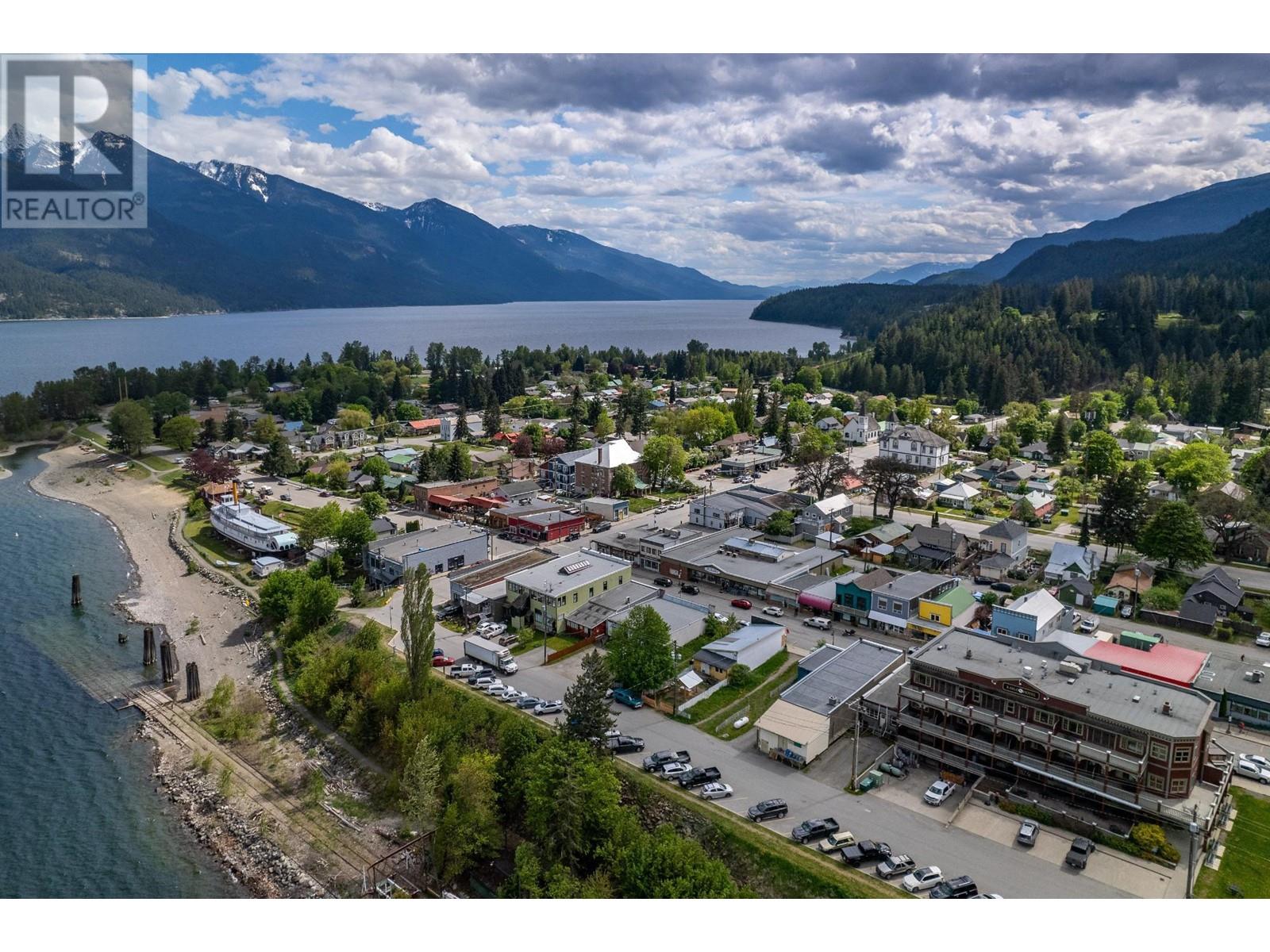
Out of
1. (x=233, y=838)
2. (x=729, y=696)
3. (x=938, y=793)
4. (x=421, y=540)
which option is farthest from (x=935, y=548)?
(x=233, y=838)

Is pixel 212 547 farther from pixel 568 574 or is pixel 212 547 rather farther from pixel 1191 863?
pixel 1191 863

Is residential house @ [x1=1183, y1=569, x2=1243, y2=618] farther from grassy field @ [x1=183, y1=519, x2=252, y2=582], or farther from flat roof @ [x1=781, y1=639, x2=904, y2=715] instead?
grassy field @ [x1=183, y1=519, x2=252, y2=582]

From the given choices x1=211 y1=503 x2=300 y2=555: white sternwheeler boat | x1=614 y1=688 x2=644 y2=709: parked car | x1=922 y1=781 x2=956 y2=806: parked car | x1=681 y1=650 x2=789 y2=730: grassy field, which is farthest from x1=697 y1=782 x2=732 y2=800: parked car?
x1=211 y1=503 x2=300 y2=555: white sternwheeler boat

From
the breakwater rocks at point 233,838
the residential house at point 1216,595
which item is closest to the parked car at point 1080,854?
the residential house at point 1216,595

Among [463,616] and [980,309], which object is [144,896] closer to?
[463,616]

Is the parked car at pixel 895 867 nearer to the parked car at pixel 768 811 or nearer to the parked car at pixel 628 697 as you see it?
the parked car at pixel 768 811

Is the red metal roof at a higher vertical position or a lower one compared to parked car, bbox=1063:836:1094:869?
higher
